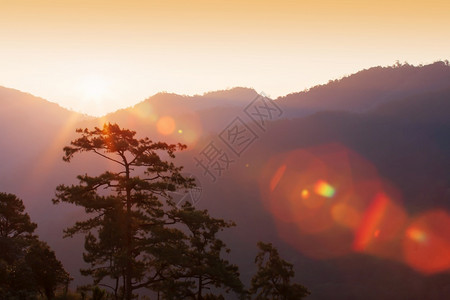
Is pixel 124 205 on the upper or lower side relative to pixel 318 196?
lower

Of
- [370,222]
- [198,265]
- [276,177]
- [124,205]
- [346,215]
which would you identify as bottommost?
[198,265]

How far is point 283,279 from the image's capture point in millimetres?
26703

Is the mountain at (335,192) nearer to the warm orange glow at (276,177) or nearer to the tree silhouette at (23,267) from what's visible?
the warm orange glow at (276,177)

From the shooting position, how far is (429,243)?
9931 centimetres

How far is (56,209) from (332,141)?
371 feet

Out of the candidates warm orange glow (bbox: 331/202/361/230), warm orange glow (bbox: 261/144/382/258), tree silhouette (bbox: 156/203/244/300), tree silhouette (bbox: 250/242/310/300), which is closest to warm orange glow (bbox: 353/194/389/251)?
warm orange glow (bbox: 261/144/382/258)

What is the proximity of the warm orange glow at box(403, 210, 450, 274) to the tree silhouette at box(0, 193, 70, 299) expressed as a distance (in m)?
83.5

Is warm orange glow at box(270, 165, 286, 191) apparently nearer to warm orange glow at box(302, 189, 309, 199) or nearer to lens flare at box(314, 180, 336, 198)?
warm orange glow at box(302, 189, 309, 199)

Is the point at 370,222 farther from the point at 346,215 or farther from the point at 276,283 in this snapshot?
the point at 276,283

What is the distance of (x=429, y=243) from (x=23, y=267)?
96.0m

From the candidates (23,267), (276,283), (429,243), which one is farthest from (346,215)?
(23,267)

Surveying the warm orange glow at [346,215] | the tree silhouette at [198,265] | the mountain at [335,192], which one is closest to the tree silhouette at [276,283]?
the tree silhouette at [198,265]

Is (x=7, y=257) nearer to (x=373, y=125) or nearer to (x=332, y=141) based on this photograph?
(x=332, y=141)

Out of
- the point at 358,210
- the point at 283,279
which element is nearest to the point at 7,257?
the point at 283,279
